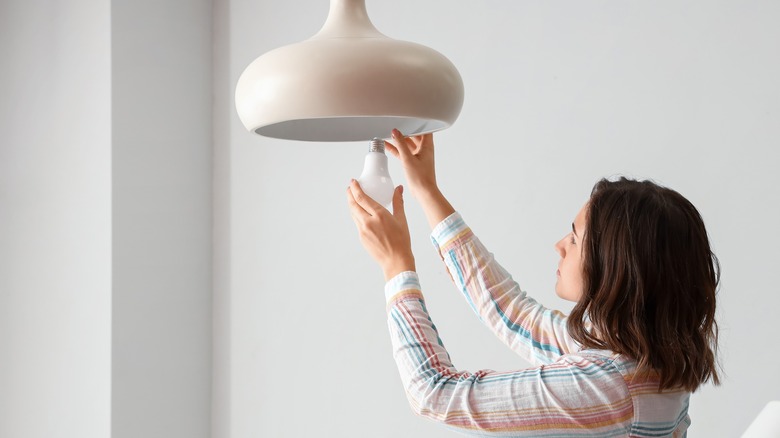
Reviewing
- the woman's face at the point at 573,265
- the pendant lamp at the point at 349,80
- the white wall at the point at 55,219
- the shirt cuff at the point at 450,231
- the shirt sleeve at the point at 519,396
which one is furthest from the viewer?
the white wall at the point at 55,219

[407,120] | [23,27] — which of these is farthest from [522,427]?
[23,27]

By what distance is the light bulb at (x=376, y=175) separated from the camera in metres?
1.01

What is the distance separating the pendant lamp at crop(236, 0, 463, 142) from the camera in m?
0.84

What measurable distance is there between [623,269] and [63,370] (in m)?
1.91

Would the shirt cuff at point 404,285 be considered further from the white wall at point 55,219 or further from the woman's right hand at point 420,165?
the white wall at point 55,219

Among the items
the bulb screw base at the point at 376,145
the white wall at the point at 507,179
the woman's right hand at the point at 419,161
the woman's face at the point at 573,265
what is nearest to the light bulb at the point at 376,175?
the bulb screw base at the point at 376,145

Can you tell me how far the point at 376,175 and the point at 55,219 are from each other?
1.74 m

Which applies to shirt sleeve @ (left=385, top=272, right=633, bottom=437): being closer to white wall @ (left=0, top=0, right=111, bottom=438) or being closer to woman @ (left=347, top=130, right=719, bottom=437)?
woman @ (left=347, top=130, right=719, bottom=437)

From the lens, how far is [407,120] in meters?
1.03

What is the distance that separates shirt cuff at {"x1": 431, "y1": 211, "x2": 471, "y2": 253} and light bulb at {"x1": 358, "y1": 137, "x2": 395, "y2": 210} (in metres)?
0.32

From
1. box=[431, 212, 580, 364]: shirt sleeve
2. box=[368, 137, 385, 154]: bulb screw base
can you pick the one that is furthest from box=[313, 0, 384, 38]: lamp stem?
box=[431, 212, 580, 364]: shirt sleeve

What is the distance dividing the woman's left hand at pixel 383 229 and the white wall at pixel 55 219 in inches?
58.1

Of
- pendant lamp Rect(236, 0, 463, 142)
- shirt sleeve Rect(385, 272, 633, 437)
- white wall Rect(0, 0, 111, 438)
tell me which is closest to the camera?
pendant lamp Rect(236, 0, 463, 142)

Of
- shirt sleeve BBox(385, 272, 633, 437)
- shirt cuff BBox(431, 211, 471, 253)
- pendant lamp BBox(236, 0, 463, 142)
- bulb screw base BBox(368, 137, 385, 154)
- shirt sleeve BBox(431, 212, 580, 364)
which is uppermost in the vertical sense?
pendant lamp BBox(236, 0, 463, 142)
